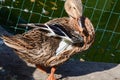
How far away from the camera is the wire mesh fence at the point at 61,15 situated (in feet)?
22.3

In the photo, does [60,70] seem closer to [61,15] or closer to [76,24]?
[76,24]

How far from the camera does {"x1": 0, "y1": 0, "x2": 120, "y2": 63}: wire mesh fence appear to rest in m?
6.79

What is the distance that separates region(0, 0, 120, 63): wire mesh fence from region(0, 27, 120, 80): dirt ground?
2.59 ft

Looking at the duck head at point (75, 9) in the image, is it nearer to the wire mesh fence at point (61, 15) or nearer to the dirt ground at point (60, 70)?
the dirt ground at point (60, 70)

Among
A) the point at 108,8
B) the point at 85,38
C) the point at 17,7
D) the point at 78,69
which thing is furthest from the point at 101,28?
the point at 85,38

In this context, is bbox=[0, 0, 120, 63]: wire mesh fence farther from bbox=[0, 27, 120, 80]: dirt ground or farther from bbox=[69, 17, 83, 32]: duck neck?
bbox=[69, 17, 83, 32]: duck neck

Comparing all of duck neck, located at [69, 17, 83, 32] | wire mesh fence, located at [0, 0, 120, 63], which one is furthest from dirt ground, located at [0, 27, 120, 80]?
wire mesh fence, located at [0, 0, 120, 63]

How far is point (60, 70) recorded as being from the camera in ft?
18.0

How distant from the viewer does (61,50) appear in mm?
4879

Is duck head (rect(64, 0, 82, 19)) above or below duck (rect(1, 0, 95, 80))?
above

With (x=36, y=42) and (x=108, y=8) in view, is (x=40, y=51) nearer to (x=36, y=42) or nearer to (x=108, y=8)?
(x=36, y=42)

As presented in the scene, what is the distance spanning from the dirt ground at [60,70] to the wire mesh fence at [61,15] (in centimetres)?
79

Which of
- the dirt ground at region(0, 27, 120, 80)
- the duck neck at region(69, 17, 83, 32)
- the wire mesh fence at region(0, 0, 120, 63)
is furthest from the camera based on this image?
the wire mesh fence at region(0, 0, 120, 63)

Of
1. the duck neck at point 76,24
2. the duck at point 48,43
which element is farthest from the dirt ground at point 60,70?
the duck neck at point 76,24
